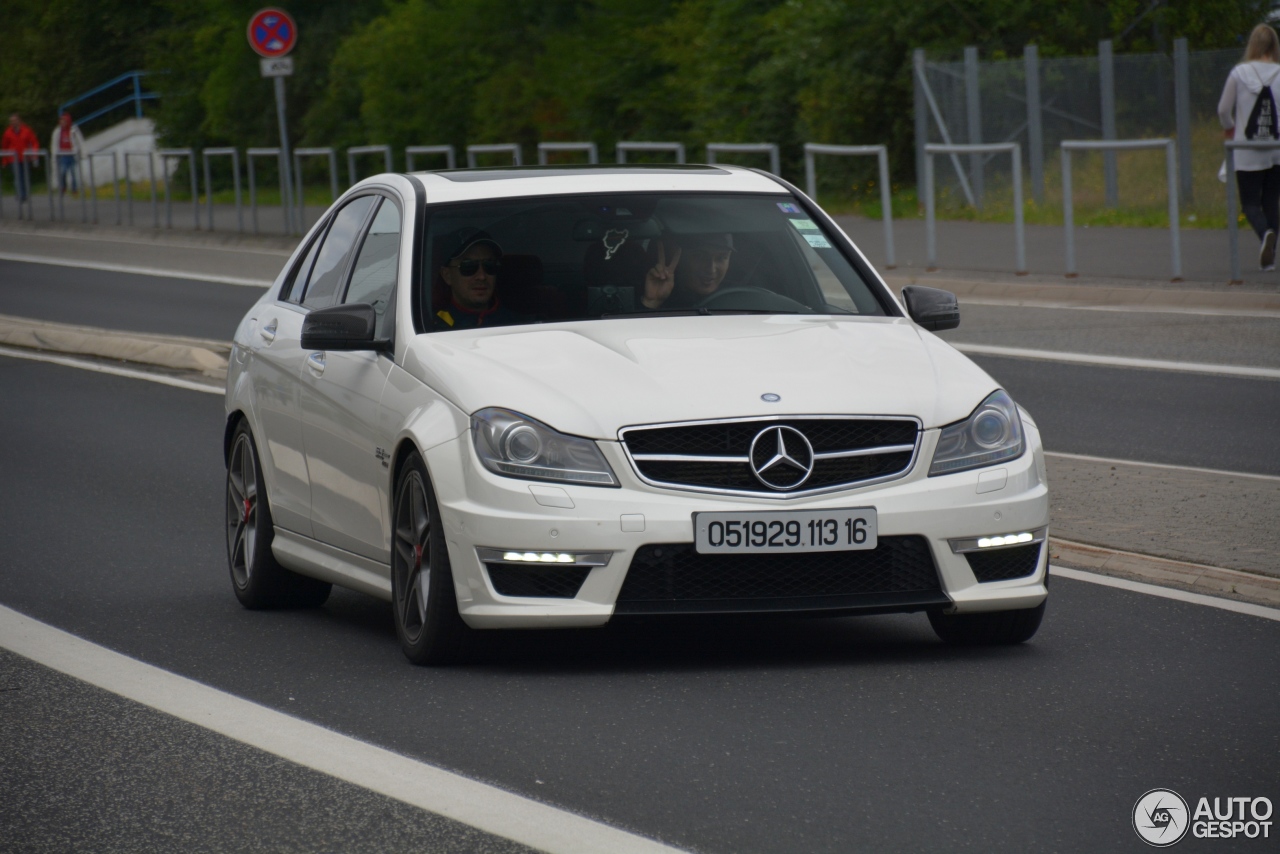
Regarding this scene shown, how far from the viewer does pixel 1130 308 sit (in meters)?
19.1

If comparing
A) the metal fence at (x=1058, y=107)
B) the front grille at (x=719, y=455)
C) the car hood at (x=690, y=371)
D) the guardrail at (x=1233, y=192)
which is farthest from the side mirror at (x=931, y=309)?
the metal fence at (x=1058, y=107)

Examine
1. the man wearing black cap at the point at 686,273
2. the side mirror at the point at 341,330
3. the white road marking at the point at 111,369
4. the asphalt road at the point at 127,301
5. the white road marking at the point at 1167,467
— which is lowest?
the white road marking at the point at 111,369

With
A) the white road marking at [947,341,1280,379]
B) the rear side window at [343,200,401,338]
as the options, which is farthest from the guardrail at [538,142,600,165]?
the rear side window at [343,200,401,338]

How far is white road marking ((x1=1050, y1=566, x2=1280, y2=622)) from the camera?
7.78 meters

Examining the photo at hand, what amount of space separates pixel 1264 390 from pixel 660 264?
25.4 feet

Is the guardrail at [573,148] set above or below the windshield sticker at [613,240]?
below

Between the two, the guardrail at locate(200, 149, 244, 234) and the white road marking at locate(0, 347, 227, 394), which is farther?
the guardrail at locate(200, 149, 244, 234)

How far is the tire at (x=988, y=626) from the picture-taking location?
704 cm

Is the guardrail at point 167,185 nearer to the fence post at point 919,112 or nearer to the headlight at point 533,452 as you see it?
the fence post at point 919,112

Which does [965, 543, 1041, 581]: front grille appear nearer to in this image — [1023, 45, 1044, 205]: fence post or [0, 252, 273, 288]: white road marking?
[0, 252, 273, 288]: white road marking

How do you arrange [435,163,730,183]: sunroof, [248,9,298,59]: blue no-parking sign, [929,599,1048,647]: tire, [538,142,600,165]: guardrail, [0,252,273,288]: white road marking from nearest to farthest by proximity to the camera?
[929,599,1048,647]: tire < [435,163,730,183]: sunroof < [0,252,273,288]: white road marking < [538,142,600,165]: guardrail < [248,9,298,59]: blue no-parking sign

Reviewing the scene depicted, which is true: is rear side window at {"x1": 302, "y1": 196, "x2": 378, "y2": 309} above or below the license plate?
above

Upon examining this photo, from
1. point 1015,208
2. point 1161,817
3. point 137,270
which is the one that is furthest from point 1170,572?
point 137,270

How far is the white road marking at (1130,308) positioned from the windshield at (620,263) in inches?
427
